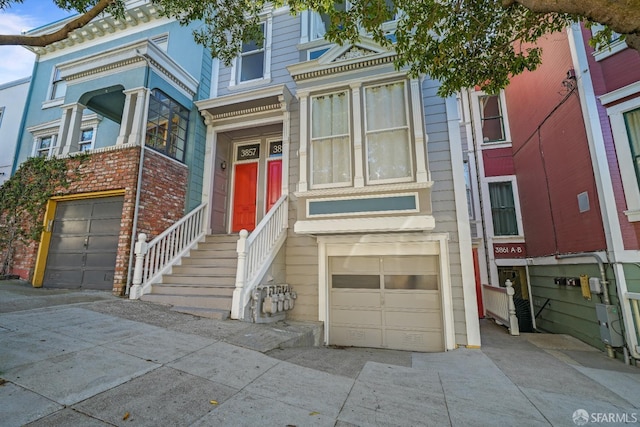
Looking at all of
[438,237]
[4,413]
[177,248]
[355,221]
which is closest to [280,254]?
[355,221]

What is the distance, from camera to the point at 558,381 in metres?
3.77

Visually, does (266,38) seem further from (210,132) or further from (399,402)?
(399,402)

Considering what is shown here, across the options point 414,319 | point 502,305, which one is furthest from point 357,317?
point 502,305

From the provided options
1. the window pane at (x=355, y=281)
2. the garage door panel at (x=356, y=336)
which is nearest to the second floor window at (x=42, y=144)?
the window pane at (x=355, y=281)

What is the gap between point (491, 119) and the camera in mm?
10633

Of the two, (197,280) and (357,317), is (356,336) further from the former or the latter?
(197,280)

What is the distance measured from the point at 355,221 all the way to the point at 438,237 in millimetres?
1757

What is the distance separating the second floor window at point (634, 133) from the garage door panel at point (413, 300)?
162 inches

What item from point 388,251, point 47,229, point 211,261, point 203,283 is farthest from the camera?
point 47,229

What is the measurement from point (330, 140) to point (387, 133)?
1217mm

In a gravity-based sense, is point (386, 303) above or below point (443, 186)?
below

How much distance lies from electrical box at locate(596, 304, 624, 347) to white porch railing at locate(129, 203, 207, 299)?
27.8 feet

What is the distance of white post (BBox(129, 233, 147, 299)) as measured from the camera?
5.84 metres

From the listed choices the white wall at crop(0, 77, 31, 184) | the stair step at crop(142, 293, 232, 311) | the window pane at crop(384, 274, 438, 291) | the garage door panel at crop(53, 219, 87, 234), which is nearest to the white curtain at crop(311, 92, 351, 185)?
the window pane at crop(384, 274, 438, 291)
